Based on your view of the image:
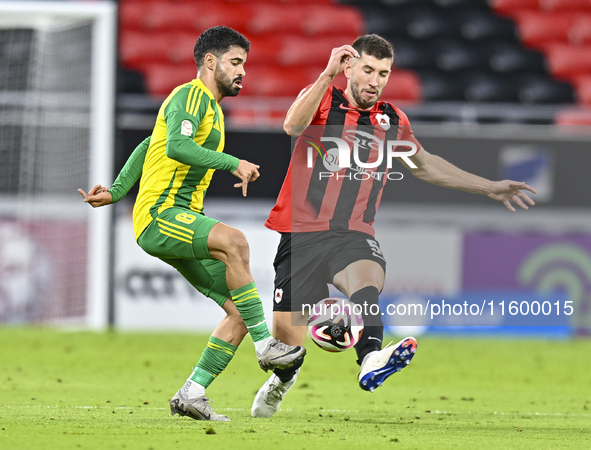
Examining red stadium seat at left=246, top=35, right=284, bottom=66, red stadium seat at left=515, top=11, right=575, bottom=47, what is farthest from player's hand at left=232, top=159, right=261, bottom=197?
red stadium seat at left=515, top=11, right=575, bottom=47

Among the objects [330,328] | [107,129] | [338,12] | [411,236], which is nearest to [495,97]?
[338,12]

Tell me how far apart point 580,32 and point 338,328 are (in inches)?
416

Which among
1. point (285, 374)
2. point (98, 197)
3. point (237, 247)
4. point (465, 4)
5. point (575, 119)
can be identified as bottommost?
point (285, 374)

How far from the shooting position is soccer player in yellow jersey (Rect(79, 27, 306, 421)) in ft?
14.9

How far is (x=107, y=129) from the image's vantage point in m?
9.88

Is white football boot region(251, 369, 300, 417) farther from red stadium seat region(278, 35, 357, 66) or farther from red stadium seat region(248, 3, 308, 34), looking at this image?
red stadium seat region(248, 3, 308, 34)

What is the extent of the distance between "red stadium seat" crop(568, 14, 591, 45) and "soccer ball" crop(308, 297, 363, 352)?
10.3 meters

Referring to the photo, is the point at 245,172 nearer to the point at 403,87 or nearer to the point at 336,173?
the point at 336,173

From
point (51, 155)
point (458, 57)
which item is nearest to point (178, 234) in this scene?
point (51, 155)

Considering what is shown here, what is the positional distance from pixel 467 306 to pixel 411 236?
108 cm

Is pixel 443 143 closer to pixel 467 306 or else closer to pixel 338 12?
pixel 467 306

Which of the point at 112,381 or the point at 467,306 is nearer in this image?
the point at 112,381

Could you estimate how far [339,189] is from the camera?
209 inches

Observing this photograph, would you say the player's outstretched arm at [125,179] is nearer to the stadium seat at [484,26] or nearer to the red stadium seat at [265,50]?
the red stadium seat at [265,50]
